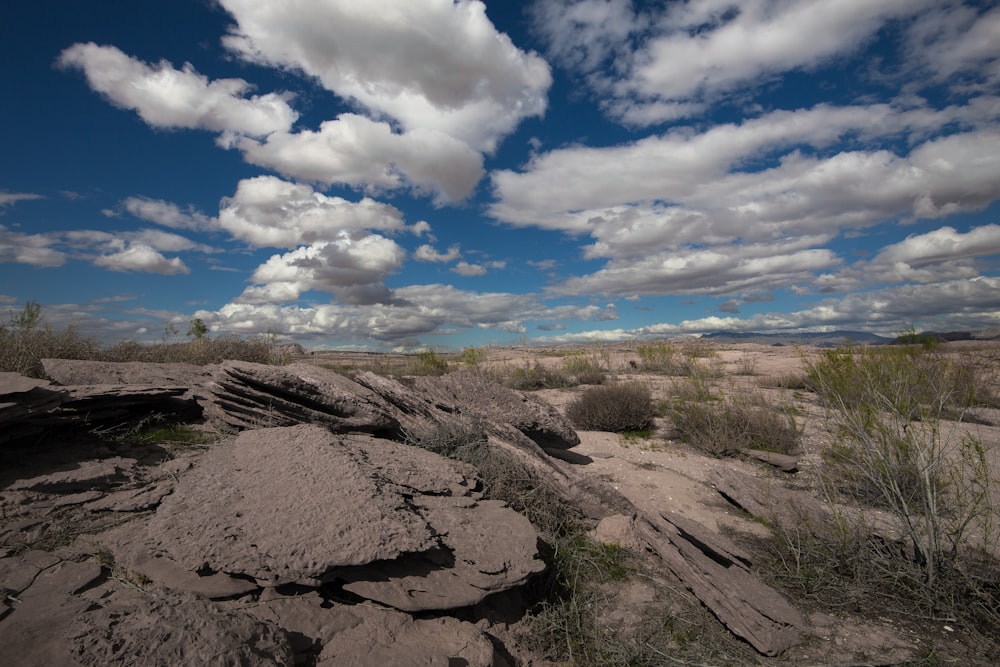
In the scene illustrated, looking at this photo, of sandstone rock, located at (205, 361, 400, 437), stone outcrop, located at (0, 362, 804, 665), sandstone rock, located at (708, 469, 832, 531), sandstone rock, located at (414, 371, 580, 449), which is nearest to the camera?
stone outcrop, located at (0, 362, 804, 665)

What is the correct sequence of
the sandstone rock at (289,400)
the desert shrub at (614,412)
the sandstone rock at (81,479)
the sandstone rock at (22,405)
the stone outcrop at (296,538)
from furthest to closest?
1. the desert shrub at (614,412)
2. the sandstone rock at (289,400)
3. the sandstone rock at (22,405)
4. the sandstone rock at (81,479)
5. the stone outcrop at (296,538)

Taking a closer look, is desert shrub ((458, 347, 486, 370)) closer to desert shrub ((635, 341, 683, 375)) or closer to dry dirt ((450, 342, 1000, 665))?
dry dirt ((450, 342, 1000, 665))

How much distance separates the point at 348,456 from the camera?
4.54 m

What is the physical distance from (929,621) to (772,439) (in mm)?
5436

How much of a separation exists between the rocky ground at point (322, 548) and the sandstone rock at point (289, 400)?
0.08ft

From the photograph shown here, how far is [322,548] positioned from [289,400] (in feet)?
10.4

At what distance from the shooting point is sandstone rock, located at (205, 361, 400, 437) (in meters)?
5.84

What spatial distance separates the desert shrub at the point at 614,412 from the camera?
35.7ft

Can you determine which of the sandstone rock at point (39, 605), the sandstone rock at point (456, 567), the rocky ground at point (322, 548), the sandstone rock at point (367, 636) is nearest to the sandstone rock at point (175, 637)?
the rocky ground at point (322, 548)

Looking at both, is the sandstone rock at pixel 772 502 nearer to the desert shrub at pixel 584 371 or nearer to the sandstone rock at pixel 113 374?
the sandstone rock at pixel 113 374

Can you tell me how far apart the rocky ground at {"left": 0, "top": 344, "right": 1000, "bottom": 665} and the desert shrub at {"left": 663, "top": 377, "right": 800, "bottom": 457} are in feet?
8.95

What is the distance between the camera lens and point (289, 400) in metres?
6.02

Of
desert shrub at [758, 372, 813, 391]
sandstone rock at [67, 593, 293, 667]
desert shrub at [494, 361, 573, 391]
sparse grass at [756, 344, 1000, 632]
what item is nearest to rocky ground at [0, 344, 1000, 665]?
sandstone rock at [67, 593, 293, 667]

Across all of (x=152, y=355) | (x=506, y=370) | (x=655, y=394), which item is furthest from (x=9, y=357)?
(x=655, y=394)
